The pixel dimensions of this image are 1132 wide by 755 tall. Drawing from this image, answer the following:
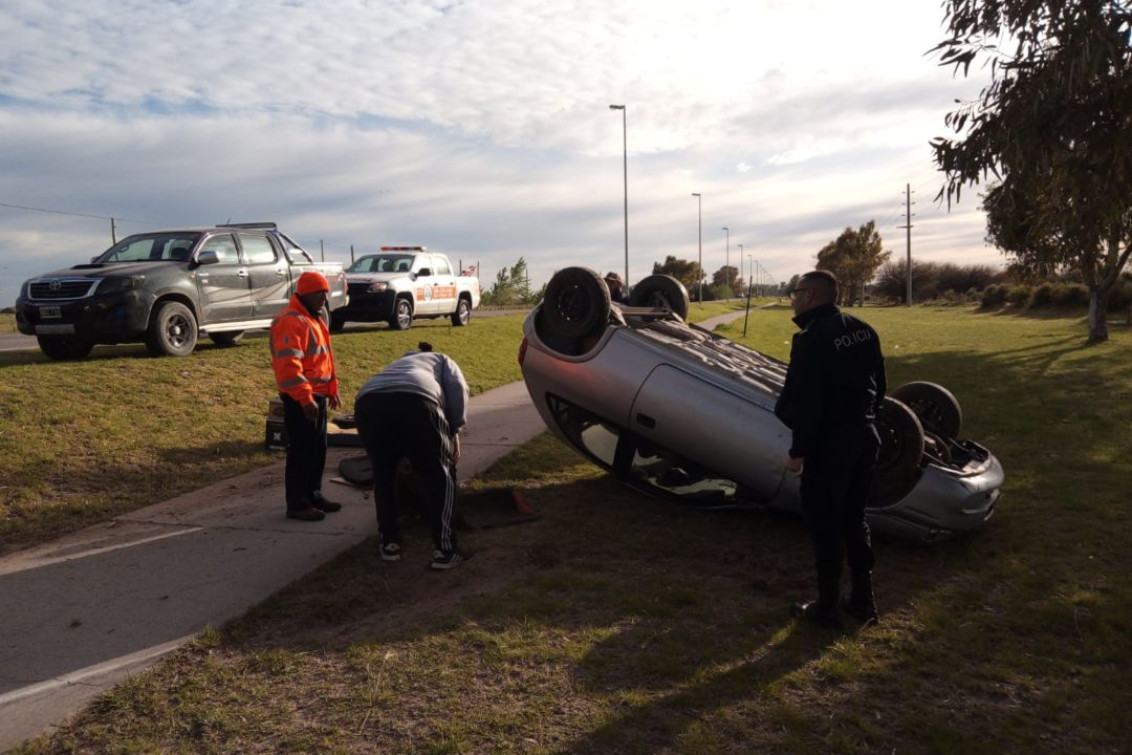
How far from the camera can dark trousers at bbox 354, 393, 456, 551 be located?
4707 mm

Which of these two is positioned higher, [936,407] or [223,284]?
[223,284]

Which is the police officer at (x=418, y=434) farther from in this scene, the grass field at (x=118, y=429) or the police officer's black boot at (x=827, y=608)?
the grass field at (x=118, y=429)

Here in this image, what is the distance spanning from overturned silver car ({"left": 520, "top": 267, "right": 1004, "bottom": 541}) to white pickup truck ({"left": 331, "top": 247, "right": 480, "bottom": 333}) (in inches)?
409

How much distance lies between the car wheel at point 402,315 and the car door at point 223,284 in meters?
5.00

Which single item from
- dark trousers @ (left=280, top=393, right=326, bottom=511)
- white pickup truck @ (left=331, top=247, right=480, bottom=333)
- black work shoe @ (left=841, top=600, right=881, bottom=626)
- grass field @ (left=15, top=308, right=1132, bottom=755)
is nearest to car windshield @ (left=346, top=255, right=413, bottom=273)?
white pickup truck @ (left=331, top=247, right=480, bottom=333)

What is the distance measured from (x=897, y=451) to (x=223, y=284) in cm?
950

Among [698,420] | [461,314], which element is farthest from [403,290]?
[698,420]

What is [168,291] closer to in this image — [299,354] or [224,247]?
[224,247]

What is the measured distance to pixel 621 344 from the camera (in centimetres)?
577

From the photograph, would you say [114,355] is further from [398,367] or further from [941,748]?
[941,748]

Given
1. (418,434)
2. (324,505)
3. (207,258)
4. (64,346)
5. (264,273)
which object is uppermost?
(207,258)

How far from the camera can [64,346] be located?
10.4m

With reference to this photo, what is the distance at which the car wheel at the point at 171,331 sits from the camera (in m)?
10.2

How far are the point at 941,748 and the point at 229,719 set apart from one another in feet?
8.95
